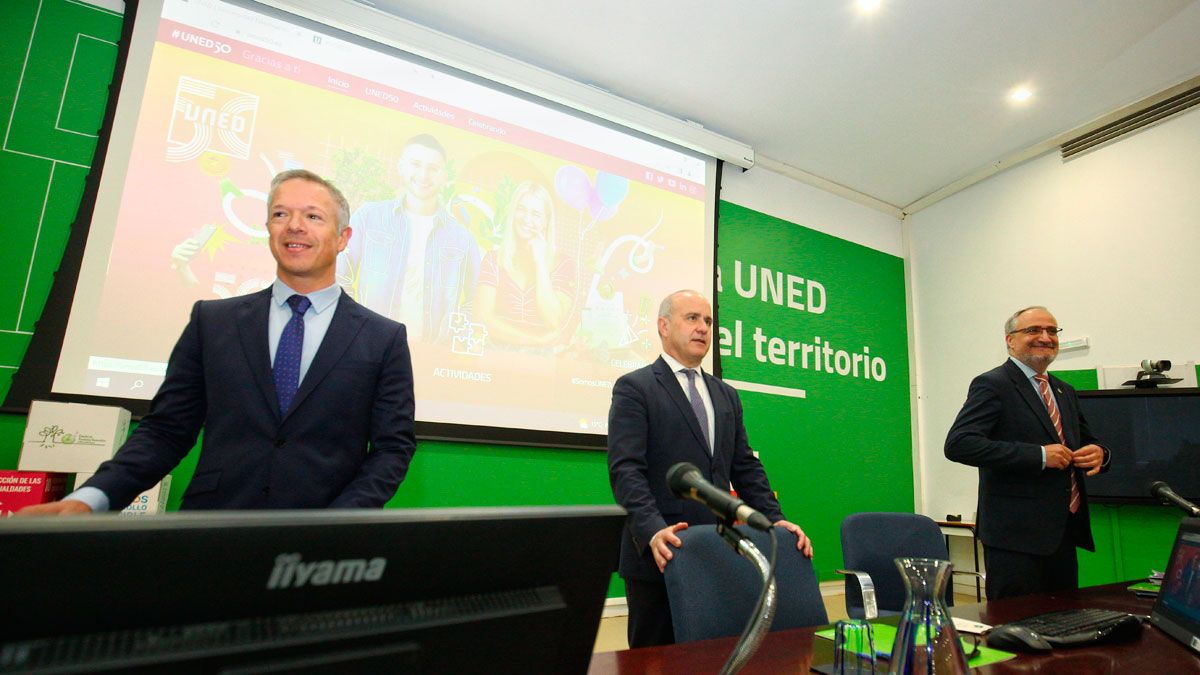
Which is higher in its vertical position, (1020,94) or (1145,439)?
(1020,94)

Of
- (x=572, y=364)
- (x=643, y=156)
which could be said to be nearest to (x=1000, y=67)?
(x=643, y=156)

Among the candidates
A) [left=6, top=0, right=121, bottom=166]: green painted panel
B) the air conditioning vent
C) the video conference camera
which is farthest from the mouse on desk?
the air conditioning vent

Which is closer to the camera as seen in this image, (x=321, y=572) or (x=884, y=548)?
(x=321, y=572)

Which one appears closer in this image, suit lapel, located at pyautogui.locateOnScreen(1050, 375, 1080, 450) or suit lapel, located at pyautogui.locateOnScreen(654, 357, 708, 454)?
suit lapel, located at pyautogui.locateOnScreen(654, 357, 708, 454)

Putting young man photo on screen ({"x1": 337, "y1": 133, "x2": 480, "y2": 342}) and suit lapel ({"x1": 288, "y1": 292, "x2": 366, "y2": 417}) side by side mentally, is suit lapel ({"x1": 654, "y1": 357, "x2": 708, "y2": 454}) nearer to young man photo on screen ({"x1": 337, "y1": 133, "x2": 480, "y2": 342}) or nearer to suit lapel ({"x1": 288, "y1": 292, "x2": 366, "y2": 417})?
suit lapel ({"x1": 288, "y1": 292, "x2": 366, "y2": 417})

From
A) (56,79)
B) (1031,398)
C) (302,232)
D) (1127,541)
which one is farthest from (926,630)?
(1127,541)

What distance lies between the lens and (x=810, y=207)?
15.8 feet

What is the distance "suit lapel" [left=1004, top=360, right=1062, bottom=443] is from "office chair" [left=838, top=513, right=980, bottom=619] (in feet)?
2.15

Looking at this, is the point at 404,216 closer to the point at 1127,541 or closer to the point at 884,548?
the point at 884,548

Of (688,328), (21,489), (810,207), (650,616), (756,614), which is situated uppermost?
(810,207)

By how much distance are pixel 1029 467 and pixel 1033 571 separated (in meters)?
0.38

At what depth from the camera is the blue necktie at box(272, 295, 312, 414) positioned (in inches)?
56.6

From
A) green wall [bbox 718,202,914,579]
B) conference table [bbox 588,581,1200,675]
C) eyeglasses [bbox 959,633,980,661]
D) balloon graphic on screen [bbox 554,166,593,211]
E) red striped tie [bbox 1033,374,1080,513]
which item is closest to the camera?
conference table [bbox 588,581,1200,675]

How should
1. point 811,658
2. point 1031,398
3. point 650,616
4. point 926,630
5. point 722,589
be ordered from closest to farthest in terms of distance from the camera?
point 926,630 → point 811,658 → point 722,589 → point 650,616 → point 1031,398
